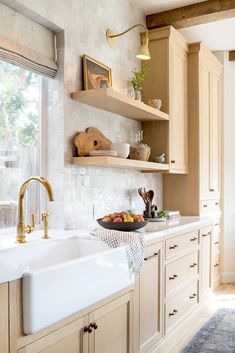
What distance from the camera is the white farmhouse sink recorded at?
1.39m

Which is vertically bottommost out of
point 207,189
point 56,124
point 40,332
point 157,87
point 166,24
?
point 40,332

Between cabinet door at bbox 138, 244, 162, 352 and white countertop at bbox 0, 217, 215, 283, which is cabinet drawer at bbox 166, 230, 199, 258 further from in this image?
cabinet door at bbox 138, 244, 162, 352

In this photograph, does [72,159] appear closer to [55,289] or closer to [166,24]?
[55,289]

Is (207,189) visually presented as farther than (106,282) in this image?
Yes

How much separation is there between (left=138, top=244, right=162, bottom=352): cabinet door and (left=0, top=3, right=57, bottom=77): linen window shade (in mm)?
1391

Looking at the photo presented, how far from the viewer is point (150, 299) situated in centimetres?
246

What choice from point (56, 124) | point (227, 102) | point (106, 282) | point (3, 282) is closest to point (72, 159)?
point (56, 124)

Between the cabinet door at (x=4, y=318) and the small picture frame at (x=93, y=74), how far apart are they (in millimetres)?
1797

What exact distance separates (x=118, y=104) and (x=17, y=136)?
820 millimetres

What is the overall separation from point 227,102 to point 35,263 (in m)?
3.54

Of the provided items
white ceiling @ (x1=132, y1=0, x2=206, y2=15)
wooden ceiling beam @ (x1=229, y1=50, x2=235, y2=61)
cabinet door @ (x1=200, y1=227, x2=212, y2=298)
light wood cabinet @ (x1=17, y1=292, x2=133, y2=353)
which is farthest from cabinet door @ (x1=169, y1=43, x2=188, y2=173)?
light wood cabinet @ (x1=17, y1=292, x2=133, y2=353)

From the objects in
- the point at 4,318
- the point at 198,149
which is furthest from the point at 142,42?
the point at 4,318

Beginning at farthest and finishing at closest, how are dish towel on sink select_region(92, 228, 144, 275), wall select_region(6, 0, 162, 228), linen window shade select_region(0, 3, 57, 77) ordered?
1. wall select_region(6, 0, 162, 228)
2. linen window shade select_region(0, 3, 57, 77)
3. dish towel on sink select_region(92, 228, 144, 275)

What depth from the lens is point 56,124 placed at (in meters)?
2.64
